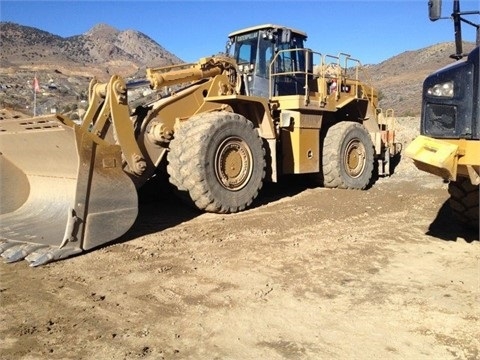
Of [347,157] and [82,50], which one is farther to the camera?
[82,50]

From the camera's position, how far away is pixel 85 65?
6341cm

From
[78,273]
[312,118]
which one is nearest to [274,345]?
[78,273]

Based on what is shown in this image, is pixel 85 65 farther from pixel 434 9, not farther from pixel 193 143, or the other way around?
Answer: pixel 434 9

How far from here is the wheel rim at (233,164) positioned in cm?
709

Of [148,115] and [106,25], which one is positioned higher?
[106,25]

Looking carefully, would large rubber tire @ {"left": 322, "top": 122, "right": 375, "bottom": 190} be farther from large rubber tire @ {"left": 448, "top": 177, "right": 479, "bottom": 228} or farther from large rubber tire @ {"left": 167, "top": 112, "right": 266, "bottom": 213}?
large rubber tire @ {"left": 448, "top": 177, "right": 479, "bottom": 228}

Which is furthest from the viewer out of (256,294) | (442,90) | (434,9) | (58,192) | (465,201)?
(58,192)

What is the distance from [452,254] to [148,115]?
425cm

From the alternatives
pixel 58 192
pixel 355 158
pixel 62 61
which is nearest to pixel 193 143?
pixel 58 192

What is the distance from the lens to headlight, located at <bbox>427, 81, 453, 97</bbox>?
13.5ft

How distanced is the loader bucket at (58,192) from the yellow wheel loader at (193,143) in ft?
0.04

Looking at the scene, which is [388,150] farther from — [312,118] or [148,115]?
[148,115]

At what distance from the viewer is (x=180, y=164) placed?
6730mm

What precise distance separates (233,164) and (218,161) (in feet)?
1.12
